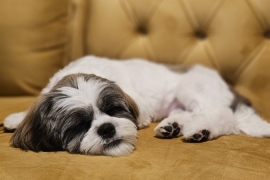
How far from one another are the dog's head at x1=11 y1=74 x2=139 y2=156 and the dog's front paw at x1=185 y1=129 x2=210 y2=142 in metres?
0.24

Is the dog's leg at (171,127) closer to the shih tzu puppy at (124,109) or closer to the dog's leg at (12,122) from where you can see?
the shih tzu puppy at (124,109)

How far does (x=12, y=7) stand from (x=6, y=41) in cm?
19

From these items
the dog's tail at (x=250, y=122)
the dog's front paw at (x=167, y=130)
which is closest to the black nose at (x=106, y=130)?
the dog's front paw at (x=167, y=130)

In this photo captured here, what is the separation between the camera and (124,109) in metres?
1.85

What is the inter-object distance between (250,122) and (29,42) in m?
1.28

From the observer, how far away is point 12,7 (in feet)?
7.79

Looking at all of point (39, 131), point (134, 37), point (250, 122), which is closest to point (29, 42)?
point (134, 37)

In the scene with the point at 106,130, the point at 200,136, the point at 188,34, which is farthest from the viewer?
the point at 188,34

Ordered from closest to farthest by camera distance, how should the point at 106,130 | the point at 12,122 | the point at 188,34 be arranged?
the point at 106,130, the point at 12,122, the point at 188,34

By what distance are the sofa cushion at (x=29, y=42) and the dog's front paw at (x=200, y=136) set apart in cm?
105

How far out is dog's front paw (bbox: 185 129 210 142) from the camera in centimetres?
181

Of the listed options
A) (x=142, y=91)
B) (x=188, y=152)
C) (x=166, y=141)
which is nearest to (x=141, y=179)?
(x=188, y=152)

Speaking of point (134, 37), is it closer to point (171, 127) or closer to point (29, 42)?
point (29, 42)

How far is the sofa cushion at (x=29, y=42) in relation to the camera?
2383mm
